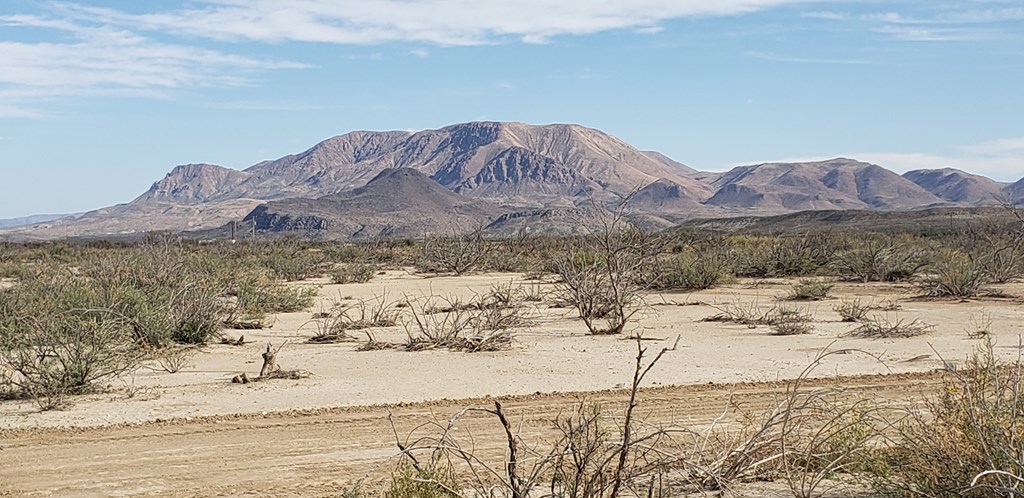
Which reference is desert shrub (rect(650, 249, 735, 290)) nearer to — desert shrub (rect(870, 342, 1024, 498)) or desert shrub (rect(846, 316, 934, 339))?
desert shrub (rect(846, 316, 934, 339))

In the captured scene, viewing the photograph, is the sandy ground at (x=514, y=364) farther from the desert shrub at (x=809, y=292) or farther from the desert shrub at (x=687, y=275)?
the desert shrub at (x=687, y=275)

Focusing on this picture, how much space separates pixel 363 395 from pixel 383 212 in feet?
515

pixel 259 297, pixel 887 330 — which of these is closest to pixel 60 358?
pixel 259 297

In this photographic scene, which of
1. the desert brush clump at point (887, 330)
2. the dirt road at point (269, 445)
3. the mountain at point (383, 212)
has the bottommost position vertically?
the desert brush clump at point (887, 330)

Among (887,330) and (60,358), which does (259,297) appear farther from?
(887,330)

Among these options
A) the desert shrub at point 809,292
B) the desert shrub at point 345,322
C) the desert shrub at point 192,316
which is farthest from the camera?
the desert shrub at point 809,292

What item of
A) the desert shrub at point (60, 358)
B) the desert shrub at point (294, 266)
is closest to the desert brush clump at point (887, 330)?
the desert shrub at point (60, 358)

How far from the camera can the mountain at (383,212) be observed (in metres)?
149

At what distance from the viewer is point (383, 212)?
169000 millimetres

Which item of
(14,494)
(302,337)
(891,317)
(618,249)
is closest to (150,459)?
(14,494)

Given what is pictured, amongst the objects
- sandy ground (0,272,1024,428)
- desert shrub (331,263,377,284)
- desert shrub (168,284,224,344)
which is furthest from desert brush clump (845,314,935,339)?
desert shrub (331,263,377,284)

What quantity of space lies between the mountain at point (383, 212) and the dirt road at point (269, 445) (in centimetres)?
12377

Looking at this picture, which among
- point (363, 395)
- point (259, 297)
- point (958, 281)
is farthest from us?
point (958, 281)

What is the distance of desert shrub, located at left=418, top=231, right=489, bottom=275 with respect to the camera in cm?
4056
